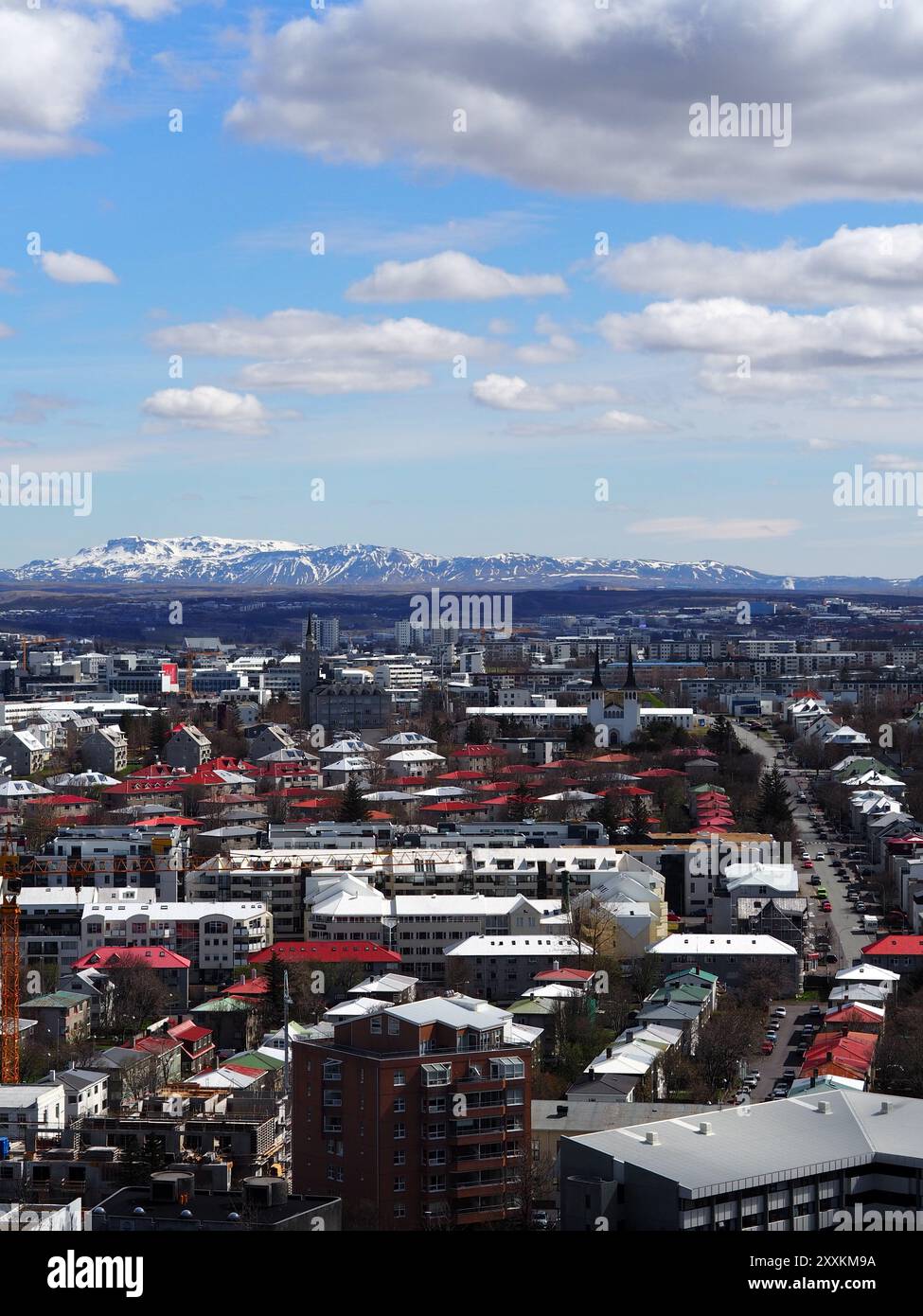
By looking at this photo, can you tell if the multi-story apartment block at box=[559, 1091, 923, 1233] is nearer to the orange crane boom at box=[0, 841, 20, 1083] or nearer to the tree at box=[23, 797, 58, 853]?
the orange crane boom at box=[0, 841, 20, 1083]

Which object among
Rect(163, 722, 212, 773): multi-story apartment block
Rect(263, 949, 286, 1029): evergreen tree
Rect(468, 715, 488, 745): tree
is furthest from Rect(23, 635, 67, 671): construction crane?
Rect(263, 949, 286, 1029): evergreen tree

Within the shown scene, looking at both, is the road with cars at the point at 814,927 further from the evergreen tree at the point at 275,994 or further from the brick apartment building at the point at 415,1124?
the evergreen tree at the point at 275,994

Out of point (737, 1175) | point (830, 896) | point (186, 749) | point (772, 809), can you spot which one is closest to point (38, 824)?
point (186, 749)

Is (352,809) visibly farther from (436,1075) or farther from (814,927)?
(436,1075)

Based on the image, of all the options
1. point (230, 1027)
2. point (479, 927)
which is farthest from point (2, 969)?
point (479, 927)

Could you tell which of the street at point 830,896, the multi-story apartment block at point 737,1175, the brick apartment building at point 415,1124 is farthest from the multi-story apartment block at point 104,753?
the multi-story apartment block at point 737,1175
